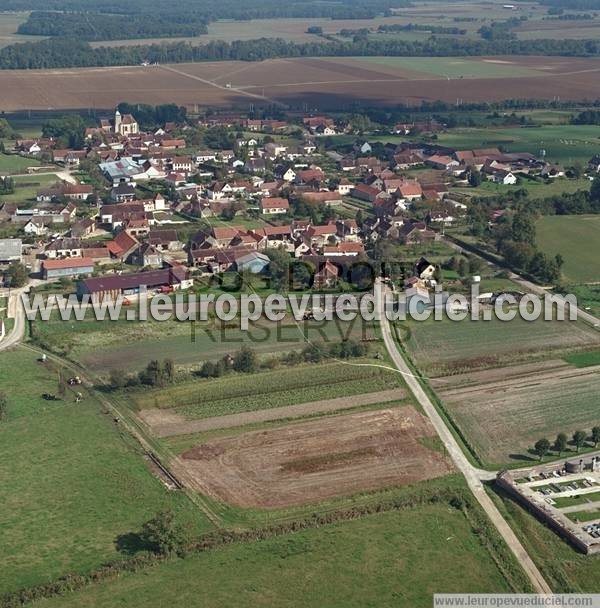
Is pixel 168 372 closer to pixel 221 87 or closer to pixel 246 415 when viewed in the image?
pixel 246 415

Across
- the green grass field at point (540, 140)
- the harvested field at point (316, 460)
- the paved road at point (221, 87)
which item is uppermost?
the paved road at point (221, 87)

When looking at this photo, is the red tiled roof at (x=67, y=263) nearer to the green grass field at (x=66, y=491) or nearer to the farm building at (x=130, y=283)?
the farm building at (x=130, y=283)

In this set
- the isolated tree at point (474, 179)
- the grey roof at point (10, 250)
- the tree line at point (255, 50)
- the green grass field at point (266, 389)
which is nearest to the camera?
the green grass field at point (266, 389)

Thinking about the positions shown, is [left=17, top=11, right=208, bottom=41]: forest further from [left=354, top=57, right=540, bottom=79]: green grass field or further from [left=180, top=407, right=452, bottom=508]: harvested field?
[left=180, top=407, right=452, bottom=508]: harvested field

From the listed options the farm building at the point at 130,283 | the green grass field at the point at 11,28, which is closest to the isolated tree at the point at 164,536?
the farm building at the point at 130,283

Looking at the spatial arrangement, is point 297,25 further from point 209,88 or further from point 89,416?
point 89,416

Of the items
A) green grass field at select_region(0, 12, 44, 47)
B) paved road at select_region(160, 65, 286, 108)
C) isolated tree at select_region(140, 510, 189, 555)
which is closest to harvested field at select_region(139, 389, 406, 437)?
isolated tree at select_region(140, 510, 189, 555)
